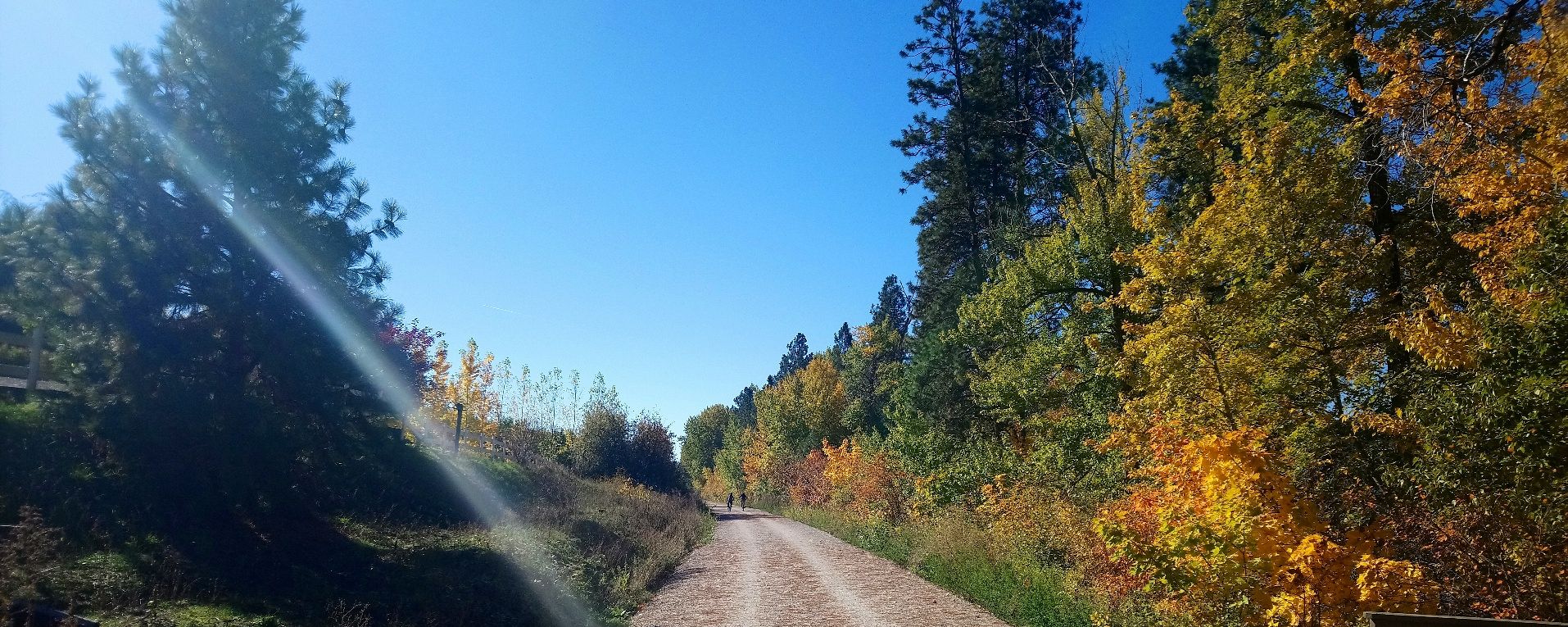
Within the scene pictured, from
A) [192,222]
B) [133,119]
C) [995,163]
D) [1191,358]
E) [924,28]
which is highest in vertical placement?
[924,28]

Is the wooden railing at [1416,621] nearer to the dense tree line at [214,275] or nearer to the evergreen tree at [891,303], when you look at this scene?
the dense tree line at [214,275]

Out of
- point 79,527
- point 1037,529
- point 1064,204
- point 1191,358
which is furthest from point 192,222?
point 1064,204

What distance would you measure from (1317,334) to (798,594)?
9450 mm

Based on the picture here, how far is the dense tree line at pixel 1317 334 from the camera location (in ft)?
20.1

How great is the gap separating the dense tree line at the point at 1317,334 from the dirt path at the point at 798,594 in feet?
7.32

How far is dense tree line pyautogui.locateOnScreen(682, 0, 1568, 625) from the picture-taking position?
6133mm

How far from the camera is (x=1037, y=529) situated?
13906 millimetres

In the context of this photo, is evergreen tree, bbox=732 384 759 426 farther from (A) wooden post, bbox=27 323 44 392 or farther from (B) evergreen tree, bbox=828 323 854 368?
(A) wooden post, bbox=27 323 44 392

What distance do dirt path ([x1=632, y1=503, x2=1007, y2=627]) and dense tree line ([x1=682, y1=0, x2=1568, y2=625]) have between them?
2231 mm

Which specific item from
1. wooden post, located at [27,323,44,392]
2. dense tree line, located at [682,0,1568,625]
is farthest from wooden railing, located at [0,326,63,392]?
dense tree line, located at [682,0,1568,625]

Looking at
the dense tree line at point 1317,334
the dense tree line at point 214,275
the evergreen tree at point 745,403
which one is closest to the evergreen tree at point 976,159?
the dense tree line at point 1317,334

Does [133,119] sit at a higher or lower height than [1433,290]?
higher

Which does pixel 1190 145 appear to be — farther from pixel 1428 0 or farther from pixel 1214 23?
pixel 1428 0

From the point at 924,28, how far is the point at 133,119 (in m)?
21.9
